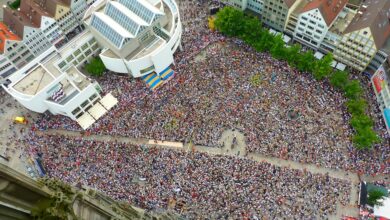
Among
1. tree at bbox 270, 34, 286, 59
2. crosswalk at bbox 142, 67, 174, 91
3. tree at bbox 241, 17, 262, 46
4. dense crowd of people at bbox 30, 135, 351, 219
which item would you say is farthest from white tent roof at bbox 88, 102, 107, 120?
tree at bbox 270, 34, 286, 59

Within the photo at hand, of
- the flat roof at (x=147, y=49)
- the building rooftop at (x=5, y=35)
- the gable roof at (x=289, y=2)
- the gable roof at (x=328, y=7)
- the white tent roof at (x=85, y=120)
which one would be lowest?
the white tent roof at (x=85, y=120)

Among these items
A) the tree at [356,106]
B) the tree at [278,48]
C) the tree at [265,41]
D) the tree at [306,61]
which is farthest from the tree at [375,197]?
the tree at [265,41]

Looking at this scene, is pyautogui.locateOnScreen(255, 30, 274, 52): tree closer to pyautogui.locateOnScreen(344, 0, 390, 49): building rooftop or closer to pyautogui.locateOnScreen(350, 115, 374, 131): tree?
pyautogui.locateOnScreen(344, 0, 390, 49): building rooftop

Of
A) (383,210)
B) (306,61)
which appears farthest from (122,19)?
(383,210)

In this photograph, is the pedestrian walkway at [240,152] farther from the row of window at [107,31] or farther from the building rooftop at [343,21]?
the building rooftop at [343,21]

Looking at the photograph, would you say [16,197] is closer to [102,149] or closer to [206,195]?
[206,195]

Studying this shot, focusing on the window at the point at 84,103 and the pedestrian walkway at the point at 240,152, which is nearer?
the pedestrian walkway at the point at 240,152
